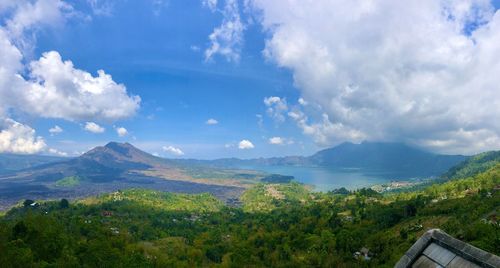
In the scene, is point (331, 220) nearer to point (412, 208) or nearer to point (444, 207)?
point (412, 208)

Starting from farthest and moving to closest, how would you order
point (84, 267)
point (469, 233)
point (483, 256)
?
point (469, 233) → point (84, 267) → point (483, 256)

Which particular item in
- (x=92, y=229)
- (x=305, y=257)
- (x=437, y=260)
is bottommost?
(x=305, y=257)

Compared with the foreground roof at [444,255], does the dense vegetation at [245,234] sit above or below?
below

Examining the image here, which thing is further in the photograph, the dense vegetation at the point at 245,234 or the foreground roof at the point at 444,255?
the dense vegetation at the point at 245,234

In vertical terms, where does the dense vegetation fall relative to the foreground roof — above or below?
below

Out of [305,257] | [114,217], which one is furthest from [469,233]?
[114,217]
